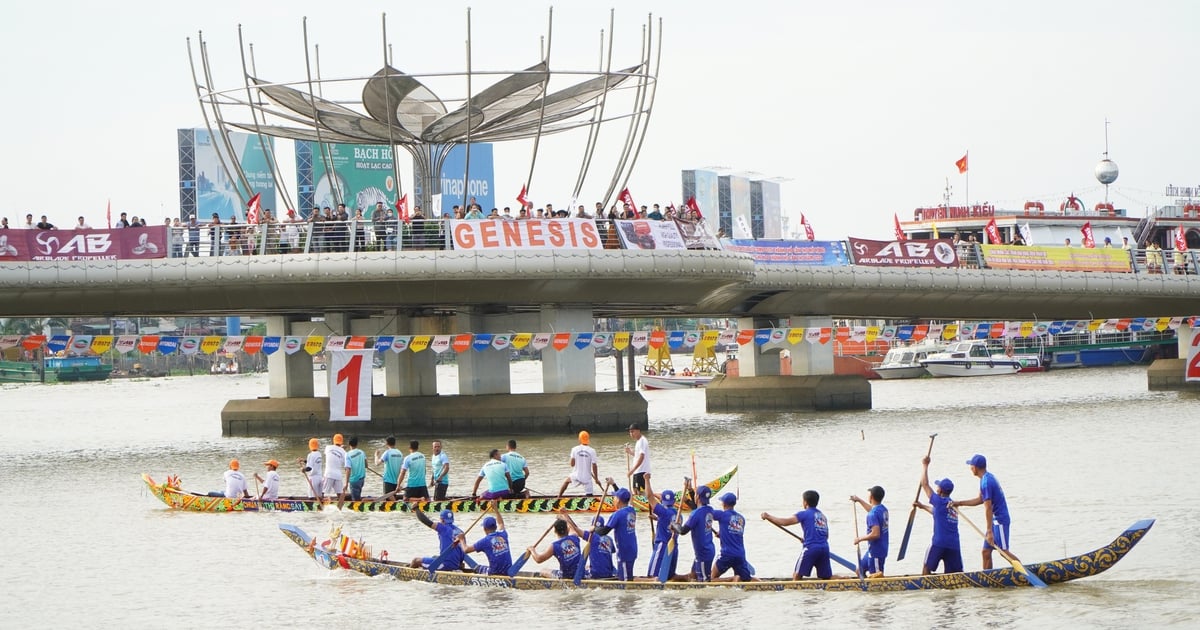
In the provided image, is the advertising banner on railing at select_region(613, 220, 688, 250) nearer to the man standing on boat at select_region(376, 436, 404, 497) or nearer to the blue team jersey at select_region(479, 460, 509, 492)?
the man standing on boat at select_region(376, 436, 404, 497)

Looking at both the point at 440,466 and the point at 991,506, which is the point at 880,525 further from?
the point at 440,466

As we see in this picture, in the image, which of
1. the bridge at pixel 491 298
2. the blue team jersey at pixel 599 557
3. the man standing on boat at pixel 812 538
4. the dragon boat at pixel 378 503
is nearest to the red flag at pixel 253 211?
the bridge at pixel 491 298

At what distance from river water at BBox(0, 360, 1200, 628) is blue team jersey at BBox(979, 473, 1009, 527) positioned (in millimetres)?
933

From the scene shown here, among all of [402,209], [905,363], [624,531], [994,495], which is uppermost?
[402,209]

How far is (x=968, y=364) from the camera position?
257 feet

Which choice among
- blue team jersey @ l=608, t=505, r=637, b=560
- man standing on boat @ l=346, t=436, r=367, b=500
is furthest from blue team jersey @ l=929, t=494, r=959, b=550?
man standing on boat @ l=346, t=436, r=367, b=500

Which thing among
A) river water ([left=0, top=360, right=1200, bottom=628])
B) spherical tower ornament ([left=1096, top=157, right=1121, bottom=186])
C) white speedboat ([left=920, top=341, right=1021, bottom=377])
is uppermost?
spherical tower ornament ([left=1096, top=157, right=1121, bottom=186])

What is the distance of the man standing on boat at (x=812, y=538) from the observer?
18422 mm

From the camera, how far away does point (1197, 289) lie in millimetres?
53781

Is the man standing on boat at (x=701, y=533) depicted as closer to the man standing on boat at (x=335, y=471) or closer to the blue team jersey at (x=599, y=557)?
the blue team jersey at (x=599, y=557)

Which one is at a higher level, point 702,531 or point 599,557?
point 702,531

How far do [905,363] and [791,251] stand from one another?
36039 millimetres

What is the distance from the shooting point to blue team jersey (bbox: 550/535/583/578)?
1948cm

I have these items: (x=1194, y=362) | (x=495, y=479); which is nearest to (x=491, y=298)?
(x=495, y=479)
